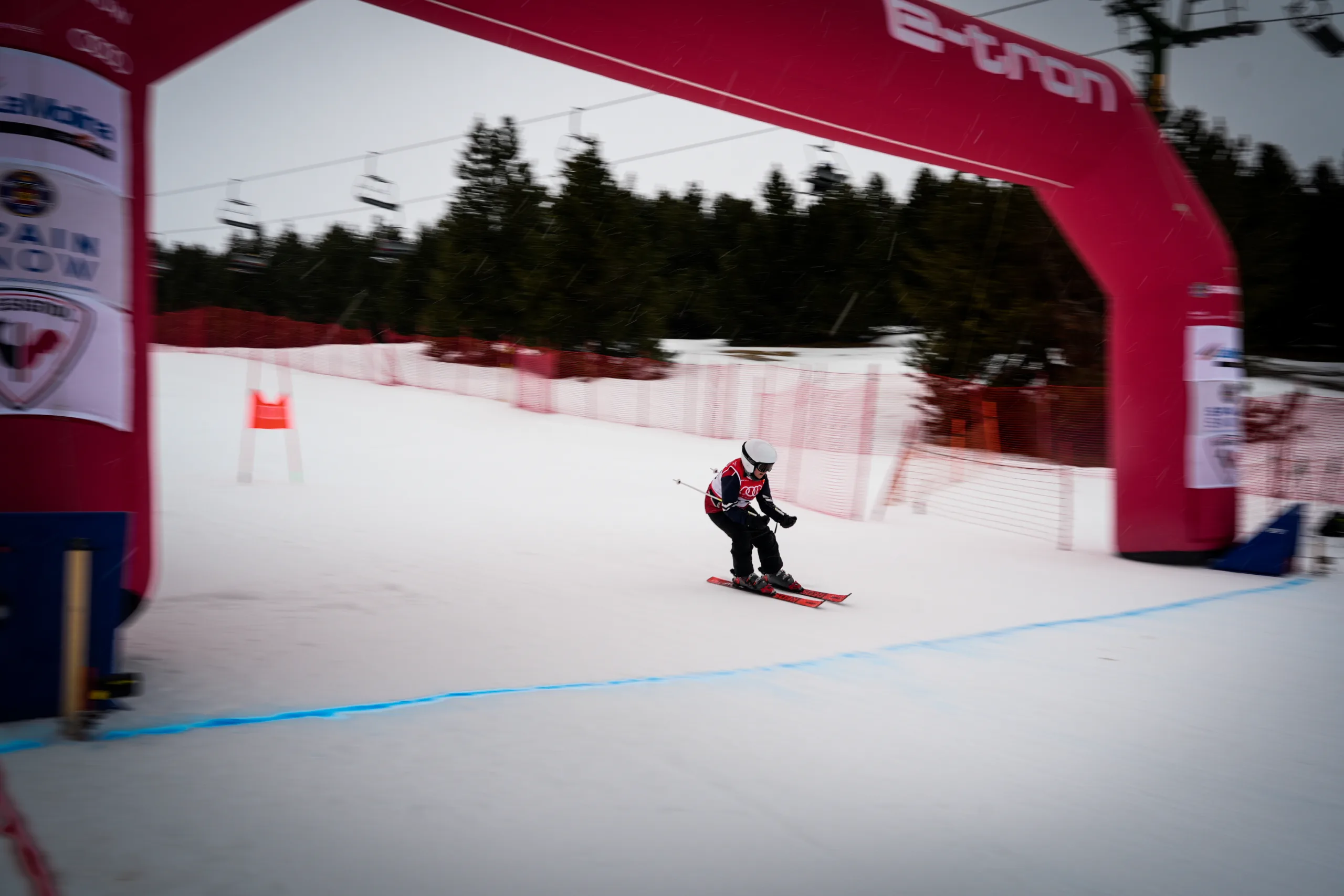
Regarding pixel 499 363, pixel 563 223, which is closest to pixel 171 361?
pixel 499 363

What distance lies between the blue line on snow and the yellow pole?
0.23 metres

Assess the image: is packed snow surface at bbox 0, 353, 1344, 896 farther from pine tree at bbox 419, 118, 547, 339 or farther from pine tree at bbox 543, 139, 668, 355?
pine tree at bbox 419, 118, 547, 339

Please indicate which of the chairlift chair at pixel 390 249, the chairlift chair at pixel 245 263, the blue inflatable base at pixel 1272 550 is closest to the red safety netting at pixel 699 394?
the chairlift chair at pixel 245 263

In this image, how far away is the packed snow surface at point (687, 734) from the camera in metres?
2.85

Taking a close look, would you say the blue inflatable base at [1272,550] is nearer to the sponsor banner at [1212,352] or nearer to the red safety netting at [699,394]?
the sponsor banner at [1212,352]

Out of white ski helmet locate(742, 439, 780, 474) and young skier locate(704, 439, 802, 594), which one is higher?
white ski helmet locate(742, 439, 780, 474)

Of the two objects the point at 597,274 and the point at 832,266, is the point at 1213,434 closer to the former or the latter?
the point at 597,274

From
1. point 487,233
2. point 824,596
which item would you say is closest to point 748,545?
point 824,596

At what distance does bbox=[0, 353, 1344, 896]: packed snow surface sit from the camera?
112 inches

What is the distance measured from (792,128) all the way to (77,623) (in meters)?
5.76

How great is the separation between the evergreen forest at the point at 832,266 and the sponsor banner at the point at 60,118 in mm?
15717

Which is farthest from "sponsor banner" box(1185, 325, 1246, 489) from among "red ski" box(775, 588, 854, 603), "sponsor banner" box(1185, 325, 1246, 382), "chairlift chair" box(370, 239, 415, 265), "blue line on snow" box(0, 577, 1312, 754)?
"chairlift chair" box(370, 239, 415, 265)

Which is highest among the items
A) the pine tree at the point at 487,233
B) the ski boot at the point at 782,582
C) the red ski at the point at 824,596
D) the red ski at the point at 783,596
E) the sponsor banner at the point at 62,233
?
the pine tree at the point at 487,233

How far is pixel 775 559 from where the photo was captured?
786 centimetres
